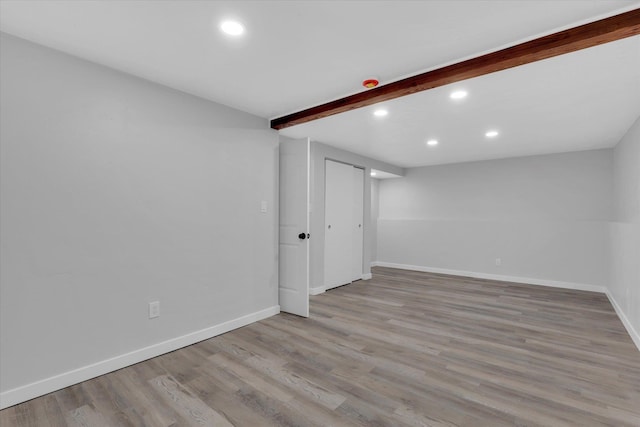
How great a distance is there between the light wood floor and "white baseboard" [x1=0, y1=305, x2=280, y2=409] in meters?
0.05

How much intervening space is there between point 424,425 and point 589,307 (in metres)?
3.76

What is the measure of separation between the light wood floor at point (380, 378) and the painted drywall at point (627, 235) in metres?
0.30

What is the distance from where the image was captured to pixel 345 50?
206cm

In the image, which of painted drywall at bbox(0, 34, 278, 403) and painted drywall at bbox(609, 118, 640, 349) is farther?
painted drywall at bbox(609, 118, 640, 349)

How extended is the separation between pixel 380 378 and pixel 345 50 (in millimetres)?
2367

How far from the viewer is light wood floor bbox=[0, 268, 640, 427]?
5.73 feet

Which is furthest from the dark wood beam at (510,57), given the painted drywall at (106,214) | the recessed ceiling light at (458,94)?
the painted drywall at (106,214)

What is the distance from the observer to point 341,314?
3.57 m

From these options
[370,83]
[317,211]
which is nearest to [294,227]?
[317,211]

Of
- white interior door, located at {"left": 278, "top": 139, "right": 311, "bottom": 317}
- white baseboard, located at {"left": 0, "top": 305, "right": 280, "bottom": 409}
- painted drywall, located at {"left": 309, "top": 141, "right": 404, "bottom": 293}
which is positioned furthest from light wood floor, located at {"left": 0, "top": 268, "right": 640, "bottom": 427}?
painted drywall, located at {"left": 309, "top": 141, "right": 404, "bottom": 293}

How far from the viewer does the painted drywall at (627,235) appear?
9.43ft

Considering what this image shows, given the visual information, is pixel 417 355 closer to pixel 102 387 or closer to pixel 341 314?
pixel 341 314

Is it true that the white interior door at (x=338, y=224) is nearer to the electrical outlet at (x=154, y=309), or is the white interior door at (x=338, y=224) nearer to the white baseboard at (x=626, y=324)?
the electrical outlet at (x=154, y=309)

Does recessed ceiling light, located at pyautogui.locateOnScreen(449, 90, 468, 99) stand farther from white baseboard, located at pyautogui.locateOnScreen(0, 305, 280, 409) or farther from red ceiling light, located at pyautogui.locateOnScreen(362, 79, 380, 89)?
white baseboard, located at pyautogui.locateOnScreen(0, 305, 280, 409)
